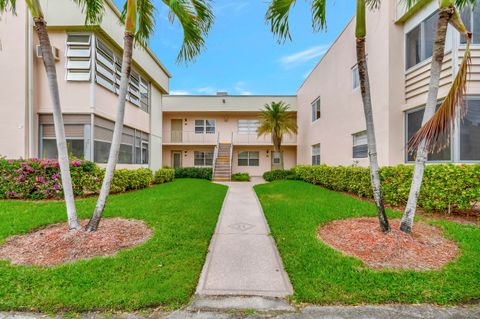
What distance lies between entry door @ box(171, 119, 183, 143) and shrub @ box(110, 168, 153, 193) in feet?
29.6

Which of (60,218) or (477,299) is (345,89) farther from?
(60,218)

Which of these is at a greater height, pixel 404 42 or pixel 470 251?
pixel 404 42

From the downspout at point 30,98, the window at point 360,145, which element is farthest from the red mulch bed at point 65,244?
the window at point 360,145

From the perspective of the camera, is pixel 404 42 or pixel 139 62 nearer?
pixel 404 42

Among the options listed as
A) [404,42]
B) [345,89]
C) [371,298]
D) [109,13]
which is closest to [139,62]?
[109,13]

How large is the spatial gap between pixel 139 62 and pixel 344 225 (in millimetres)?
12445

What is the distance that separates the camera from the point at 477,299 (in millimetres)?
2775

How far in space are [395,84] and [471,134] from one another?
277 centimetres

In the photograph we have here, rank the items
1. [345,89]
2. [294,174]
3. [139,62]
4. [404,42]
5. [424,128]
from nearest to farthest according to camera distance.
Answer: [424,128] < [404,42] < [345,89] < [139,62] < [294,174]

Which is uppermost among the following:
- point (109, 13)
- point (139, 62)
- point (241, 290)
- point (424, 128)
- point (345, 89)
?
point (109, 13)

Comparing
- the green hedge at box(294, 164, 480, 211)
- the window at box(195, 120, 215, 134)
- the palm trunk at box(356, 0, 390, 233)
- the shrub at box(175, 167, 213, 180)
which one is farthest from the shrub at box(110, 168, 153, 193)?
the window at box(195, 120, 215, 134)

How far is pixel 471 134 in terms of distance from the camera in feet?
21.2

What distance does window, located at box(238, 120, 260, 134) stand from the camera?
70.3 feet

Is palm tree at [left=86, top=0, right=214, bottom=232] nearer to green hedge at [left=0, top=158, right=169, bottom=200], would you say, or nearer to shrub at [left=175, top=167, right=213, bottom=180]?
green hedge at [left=0, top=158, right=169, bottom=200]
